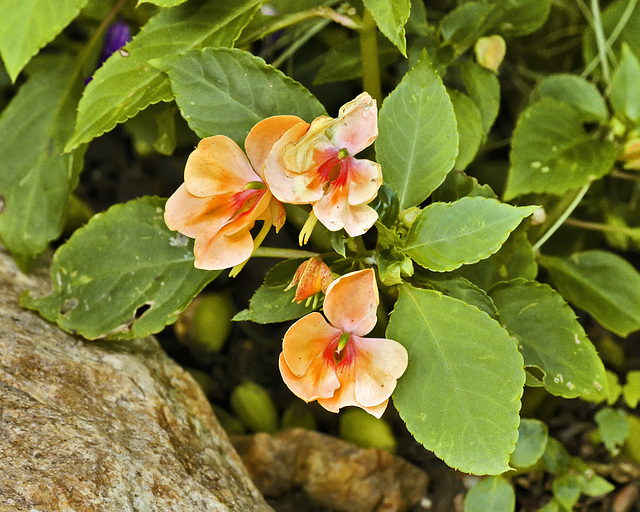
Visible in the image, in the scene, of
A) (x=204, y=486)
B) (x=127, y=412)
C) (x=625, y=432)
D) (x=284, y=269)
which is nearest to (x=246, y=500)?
(x=204, y=486)

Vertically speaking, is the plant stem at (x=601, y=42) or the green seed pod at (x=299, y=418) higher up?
the plant stem at (x=601, y=42)

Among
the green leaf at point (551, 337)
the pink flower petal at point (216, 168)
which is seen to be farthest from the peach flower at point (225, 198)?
the green leaf at point (551, 337)

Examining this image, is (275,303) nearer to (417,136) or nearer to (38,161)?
(417,136)

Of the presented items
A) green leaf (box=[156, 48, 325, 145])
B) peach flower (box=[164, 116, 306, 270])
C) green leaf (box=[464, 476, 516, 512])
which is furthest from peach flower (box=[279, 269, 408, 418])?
green leaf (box=[464, 476, 516, 512])

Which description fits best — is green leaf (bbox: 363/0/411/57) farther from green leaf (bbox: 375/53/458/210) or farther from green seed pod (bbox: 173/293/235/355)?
green seed pod (bbox: 173/293/235/355)

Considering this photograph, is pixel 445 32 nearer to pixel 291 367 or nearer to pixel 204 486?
pixel 291 367

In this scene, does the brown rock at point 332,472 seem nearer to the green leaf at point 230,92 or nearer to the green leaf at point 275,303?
the green leaf at point 275,303

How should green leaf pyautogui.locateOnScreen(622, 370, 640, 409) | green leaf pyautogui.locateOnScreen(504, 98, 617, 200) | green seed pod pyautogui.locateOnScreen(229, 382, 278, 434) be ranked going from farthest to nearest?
green seed pod pyautogui.locateOnScreen(229, 382, 278, 434) < green leaf pyautogui.locateOnScreen(622, 370, 640, 409) < green leaf pyautogui.locateOnScreen(504, 98, 617, 200)
